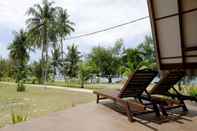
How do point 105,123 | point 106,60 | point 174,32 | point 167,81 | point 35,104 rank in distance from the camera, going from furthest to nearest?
1. point 106,60
2. point 35,104
3. point 174,32
4. point 167,81
5. point 105,123

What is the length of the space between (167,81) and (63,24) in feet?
86.6

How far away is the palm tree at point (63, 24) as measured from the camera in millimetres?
29484

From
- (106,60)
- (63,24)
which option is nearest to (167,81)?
(63,24)

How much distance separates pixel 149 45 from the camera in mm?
32031

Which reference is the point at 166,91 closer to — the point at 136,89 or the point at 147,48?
the point at 136,89

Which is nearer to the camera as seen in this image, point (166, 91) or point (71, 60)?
point (166, 91)

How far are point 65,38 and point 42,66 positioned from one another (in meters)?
4.65

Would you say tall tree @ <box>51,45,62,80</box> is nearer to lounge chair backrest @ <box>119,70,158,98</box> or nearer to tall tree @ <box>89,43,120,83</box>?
tall tree @ <box>89,43,120,83</box>

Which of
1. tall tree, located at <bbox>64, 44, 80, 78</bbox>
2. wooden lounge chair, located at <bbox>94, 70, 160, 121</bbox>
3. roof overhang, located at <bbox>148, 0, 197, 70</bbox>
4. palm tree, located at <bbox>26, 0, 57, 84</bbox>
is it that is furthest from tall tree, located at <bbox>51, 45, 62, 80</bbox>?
wooden lounge chair, located at <bbox>94, 70, 160, 121</bbox>

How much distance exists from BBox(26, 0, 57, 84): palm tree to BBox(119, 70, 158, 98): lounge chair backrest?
23.8m

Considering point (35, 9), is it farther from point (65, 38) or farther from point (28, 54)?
point (28, 54)

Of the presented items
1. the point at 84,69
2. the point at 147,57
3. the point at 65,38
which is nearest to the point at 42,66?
the point at 65,38

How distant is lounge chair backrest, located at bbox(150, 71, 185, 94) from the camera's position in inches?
208

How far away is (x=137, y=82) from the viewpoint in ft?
15.7
